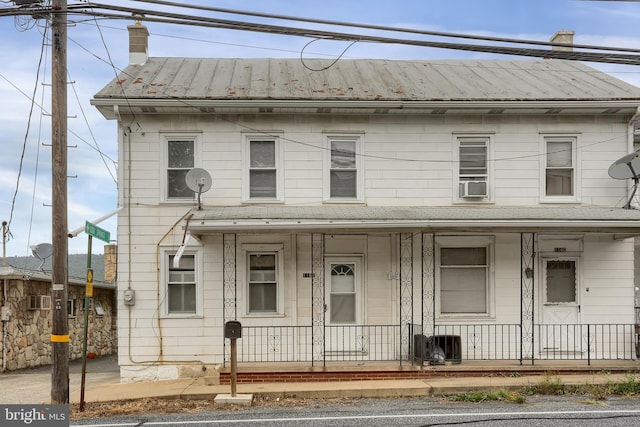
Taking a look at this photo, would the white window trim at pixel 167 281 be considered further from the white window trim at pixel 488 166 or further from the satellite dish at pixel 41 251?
the white window trim at pixel 488 166

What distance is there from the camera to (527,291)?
1277 cm

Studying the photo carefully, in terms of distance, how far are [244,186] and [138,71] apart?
3.63 metres

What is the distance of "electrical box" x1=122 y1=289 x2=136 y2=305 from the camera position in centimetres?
1218

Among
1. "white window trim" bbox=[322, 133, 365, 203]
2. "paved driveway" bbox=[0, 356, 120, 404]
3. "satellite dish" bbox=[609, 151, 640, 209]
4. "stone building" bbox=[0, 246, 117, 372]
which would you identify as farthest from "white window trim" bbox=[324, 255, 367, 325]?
"stone building" bbox=[0, 246, 117, 372]

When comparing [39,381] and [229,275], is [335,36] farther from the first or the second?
[39,381]

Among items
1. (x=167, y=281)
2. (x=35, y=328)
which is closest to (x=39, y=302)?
(x=35, y=328)

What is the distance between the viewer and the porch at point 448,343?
12.4m

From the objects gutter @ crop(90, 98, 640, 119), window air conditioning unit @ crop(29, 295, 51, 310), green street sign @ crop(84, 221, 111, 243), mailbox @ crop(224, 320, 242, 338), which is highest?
gutter @ crop(90, 98, 640, 119)

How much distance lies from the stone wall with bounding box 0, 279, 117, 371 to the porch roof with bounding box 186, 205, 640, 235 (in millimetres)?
5906

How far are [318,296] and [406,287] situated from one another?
1719mm

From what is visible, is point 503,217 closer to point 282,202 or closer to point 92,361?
point 282,202

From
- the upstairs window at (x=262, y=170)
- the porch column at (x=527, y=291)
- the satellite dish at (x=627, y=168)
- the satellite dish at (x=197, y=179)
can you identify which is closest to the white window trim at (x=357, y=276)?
the upstairs window at (x=262, y=170)

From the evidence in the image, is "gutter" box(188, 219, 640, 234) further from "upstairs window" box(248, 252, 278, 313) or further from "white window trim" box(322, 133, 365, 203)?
"upstairs window" box(248, 252, 278, 313)

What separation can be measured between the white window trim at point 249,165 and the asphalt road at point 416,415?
432cm
